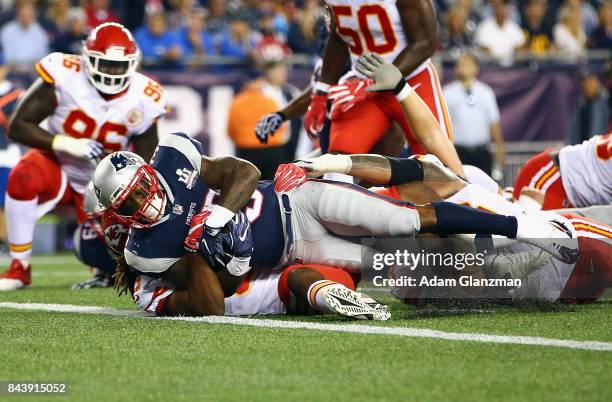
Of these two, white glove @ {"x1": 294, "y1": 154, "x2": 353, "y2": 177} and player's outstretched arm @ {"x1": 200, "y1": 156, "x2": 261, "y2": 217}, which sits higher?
white glove @ {"x1": 294, "y1": 154, "x2": 353, "y2": 177}

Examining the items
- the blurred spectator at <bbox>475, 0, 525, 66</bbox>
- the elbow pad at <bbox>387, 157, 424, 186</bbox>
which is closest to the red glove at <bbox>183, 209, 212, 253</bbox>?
the elbow pad at <bbox>387, 157, 424, 186</bbox>

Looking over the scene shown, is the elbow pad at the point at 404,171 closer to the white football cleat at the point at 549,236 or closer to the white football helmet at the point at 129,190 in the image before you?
the white football cleat at the point at 549,236

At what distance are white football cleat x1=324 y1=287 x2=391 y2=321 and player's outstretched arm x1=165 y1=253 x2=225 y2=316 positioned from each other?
512 millimetres

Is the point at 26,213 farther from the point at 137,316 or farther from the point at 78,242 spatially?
the point at 137,316

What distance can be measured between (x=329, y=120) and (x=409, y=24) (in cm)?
69

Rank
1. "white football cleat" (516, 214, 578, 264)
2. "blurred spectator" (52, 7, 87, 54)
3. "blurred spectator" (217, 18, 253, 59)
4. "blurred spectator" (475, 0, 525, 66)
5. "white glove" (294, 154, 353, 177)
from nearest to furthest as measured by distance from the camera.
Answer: "white football cleat" (516, 214, 578, 264)
"white glove" (294, 154, 353, 177)
"blurred spectator" (52, 7, 87, 54)
"blurred spectator" (217, 18, 253, 59)
"blurred spectator" (475, 0, 525, 66)

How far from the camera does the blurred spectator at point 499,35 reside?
12375 mm

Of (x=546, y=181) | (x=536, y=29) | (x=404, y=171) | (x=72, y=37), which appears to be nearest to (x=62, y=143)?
(x=404, y=171)

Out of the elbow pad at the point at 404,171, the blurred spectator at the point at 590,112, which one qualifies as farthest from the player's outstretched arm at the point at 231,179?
the blurred spectator at the point at 590,112

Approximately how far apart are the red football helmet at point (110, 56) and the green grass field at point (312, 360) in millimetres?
2203

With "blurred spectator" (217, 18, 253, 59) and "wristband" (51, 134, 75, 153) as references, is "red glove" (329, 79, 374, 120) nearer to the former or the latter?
"wristband" (51, 134, 75, 153)

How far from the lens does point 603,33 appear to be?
1258 cm

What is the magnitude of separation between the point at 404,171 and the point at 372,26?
54.6 inches

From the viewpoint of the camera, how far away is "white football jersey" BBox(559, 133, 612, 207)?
5824 mm
